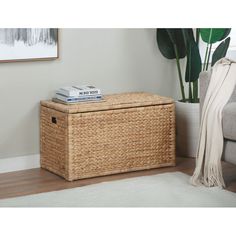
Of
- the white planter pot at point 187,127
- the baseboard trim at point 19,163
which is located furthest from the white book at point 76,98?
the white planter pot at point 187,127

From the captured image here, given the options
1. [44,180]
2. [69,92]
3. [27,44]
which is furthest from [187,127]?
[27,44]

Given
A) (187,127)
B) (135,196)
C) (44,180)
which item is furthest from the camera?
(187,127)

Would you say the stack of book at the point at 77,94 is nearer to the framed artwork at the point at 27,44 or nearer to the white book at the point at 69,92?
the white book at the point at 69,92

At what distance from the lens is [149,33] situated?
144 inches

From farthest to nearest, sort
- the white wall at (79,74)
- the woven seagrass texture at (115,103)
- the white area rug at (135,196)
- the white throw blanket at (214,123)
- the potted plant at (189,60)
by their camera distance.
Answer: the potted plant at (189,60) < the white wall at (79,74) < the woven seagrass texture at (115,103) < the white throw blanket at (214,123) < the white area rug at (135,196)

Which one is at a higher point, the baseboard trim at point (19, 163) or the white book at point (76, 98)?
the white book at point (76, 98)

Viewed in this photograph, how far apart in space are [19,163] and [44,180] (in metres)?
0.30

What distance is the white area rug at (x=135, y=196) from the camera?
2592 mm

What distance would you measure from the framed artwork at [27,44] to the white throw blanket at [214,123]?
3.45 ft

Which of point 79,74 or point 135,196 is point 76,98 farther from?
point 135,196

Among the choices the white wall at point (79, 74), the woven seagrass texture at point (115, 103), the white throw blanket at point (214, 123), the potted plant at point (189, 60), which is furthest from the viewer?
the potted plant at point (189, 60)

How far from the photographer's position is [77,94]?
312 cm

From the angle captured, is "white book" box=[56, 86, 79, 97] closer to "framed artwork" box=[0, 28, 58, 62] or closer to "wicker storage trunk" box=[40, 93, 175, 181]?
"wicker storage trunk" box=[40, 93, 175, 181]
